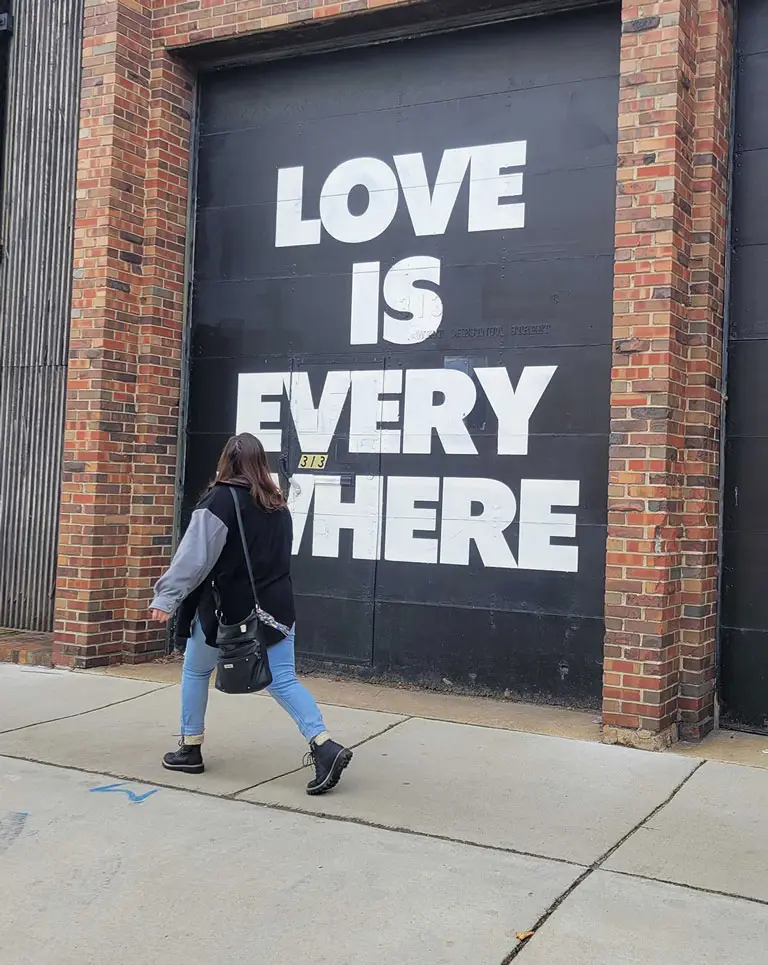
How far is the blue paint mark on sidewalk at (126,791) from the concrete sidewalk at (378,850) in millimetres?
15

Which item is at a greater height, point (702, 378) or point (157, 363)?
point (157, 363)

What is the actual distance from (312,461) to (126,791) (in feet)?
10.7

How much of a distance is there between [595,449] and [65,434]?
412cm

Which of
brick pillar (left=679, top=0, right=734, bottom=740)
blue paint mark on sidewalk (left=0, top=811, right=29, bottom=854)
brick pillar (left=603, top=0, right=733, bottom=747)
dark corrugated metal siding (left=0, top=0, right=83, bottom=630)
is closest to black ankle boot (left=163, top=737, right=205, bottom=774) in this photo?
blue paint mark on sidewalk (left=0, top=811, right=29, bottom=854)

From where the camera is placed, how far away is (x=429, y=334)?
734 cm

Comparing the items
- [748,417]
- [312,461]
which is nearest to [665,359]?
[748,417]

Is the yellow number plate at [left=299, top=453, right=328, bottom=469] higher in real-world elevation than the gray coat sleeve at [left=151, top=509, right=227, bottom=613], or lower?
higher

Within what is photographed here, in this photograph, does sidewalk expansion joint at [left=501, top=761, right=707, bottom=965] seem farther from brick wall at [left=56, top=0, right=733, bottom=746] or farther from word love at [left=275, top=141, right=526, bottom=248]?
word love at [left=275, top=141, right=526, bottom=248]

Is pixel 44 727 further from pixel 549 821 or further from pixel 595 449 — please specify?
pixel 595 449

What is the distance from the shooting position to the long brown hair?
511 centimetres

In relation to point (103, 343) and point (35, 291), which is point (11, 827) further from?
point (35, 291)

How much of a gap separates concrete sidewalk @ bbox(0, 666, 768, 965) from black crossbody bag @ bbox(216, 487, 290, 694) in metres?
0.58

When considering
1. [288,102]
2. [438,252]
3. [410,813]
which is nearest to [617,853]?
[410,813]

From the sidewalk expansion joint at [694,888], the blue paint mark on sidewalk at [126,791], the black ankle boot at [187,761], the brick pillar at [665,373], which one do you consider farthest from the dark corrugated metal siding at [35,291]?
the sidewalk expansion joint at [694,888]
